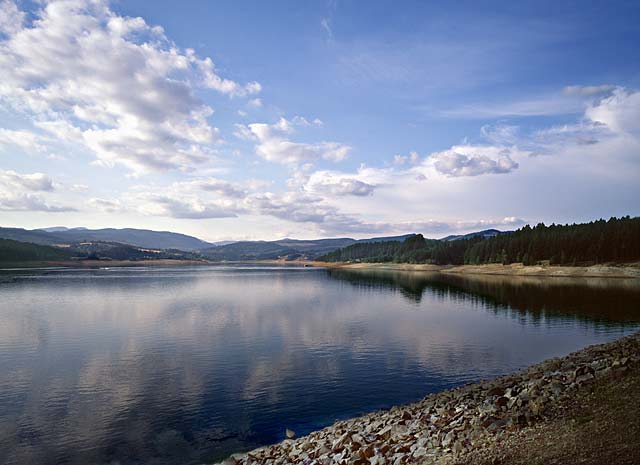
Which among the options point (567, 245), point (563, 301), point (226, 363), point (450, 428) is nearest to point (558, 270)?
point (567, 245)

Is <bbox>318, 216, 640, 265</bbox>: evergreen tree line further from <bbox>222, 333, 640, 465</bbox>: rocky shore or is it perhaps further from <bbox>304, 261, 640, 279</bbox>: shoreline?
<bbox>222, 333, 640, 465</bbox>: rocky shore

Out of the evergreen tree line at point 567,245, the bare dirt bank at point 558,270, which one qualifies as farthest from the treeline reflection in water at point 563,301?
the evergreen tree line at point 567,245

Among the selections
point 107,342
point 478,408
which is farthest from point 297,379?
point 107,342

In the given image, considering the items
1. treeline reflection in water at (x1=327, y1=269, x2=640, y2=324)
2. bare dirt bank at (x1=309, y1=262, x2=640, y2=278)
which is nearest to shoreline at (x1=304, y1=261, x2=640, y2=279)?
bare dirt bank at (x1=309, y1=262, x2=640, y2=278)

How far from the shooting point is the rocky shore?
14.7m

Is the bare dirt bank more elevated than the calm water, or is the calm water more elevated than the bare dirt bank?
the bare dirt bank

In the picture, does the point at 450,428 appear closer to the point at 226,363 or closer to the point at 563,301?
the point at 226,363

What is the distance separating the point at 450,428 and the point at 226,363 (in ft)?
69.1

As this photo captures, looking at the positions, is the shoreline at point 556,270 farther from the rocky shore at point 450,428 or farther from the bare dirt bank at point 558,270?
the rocky shore at point 450,428

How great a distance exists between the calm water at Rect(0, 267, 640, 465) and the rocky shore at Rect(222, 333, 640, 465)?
337 cm

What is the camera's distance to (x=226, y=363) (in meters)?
33.3

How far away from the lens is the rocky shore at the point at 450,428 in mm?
14664

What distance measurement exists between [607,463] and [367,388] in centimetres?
1758

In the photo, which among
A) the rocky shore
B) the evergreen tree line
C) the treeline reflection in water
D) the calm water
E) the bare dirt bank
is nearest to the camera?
the rocky shore
